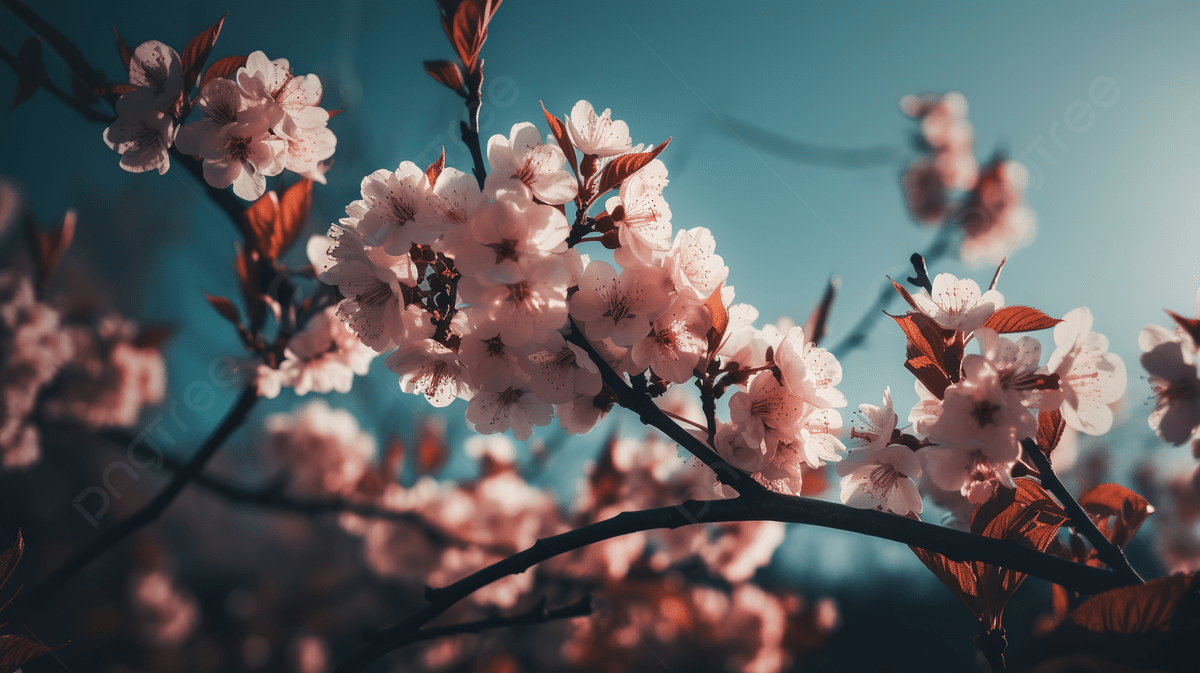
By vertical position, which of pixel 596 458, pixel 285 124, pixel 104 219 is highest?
pixel 104 219

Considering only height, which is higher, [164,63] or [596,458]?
[596,458]

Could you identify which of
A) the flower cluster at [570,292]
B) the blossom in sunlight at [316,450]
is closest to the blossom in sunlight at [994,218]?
the flower cluster at [570,292]

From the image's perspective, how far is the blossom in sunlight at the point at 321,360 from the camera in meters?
0.67

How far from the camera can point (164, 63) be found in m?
0.44

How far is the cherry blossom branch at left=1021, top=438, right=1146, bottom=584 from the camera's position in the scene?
0.30m

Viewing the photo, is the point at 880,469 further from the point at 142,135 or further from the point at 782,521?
the point at 142,135

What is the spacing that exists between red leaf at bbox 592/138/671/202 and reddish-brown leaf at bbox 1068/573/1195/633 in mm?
361

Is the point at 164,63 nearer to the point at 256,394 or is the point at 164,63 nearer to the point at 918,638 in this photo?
the point at 256,394

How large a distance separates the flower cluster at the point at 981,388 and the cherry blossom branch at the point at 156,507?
26.8 inches

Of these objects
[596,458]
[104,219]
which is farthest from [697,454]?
[104,219]

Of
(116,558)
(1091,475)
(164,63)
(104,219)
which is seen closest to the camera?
(164,63)

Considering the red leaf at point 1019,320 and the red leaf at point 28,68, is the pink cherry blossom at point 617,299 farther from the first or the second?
the red leaf at point 28,68

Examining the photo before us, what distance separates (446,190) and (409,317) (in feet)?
0.32

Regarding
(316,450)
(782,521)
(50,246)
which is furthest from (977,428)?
(316,450)
